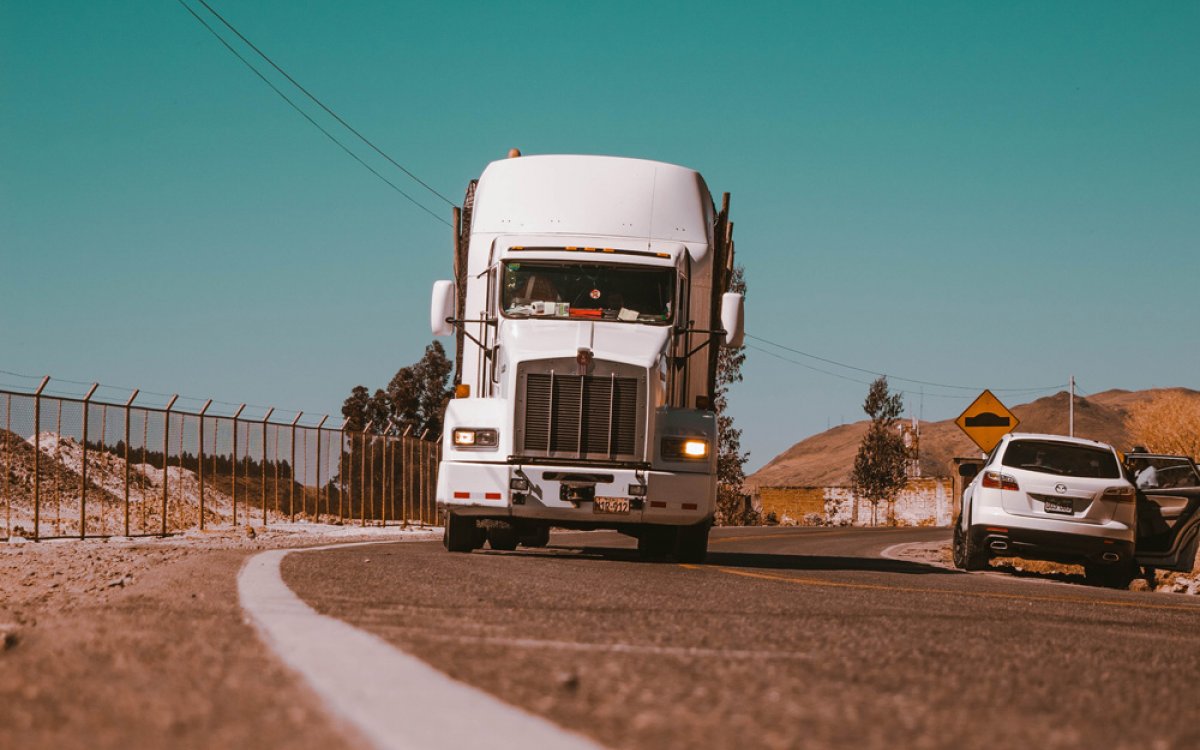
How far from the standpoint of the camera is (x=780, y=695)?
376 cm

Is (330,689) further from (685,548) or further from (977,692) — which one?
(685,548)

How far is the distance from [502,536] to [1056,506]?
241 inches

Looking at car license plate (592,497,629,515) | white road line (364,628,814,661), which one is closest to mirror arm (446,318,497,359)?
car license plate (592,497,629,515)

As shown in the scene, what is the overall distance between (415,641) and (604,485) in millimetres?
8706

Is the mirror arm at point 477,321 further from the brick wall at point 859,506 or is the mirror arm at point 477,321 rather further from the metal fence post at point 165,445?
the brick wall at point 859,506

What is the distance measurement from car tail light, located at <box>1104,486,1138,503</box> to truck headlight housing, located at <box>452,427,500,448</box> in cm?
651

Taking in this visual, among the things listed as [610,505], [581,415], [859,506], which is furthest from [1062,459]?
[859,506]

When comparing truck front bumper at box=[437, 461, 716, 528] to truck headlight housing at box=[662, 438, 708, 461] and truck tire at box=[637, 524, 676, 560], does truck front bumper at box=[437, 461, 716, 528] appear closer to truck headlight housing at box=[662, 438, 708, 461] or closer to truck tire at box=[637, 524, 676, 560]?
truck headlight housing at box=[662, 438, 708, 461]

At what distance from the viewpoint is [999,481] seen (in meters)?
14.7

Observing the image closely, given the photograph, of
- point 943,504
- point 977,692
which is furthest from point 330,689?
point 943,504

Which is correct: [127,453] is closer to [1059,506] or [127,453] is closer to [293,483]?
[293,483]

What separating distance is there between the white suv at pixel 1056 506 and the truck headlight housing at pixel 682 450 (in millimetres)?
3322

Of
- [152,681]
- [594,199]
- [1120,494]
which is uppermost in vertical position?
[594,199]

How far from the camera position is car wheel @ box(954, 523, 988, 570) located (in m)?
15.0
